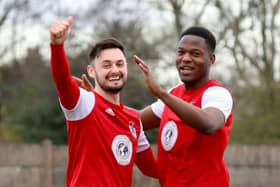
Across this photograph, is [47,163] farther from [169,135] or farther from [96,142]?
[96,142]

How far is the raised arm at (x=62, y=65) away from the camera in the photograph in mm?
4531

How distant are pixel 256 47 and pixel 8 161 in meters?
7.15

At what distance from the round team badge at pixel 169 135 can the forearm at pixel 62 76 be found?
903 millimetres

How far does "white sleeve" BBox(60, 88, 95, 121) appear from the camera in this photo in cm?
495

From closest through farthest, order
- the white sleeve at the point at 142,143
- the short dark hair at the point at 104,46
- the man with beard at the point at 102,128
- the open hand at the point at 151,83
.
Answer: the open hand at the point at 151,83 < the man with beard at the point at 102,128 < the short dark hair at the point at 104,46 < the white sleeve at the point at 142,143

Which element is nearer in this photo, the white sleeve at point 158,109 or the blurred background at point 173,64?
the white sleeve at point 158,109

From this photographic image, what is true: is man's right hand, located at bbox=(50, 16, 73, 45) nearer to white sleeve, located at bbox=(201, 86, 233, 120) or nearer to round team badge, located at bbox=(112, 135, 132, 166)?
round team badge, located at bbox=(112, 135, 132, 166)

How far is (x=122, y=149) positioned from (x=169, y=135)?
1.35 ft

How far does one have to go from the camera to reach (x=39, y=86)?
27.0m

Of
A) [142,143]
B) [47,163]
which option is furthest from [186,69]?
[47,163]

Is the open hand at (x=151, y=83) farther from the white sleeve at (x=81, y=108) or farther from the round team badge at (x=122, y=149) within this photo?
the round team badge at (x=122, y=149)

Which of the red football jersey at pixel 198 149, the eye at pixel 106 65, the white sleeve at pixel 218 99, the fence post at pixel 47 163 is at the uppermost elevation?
the eye at pixel 106 65

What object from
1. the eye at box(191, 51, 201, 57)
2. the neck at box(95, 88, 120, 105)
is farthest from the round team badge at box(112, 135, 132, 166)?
the eye at box(191, 51, 201, 57)

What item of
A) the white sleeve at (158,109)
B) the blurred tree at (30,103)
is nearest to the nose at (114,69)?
the white sleeve at (158,109)
